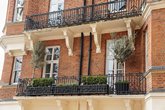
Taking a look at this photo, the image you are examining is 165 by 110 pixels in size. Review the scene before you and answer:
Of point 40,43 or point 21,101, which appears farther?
point 40,43

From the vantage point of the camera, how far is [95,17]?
50.2 ft

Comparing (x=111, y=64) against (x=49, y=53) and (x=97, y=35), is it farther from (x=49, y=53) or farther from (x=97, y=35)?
(x=49, y=53)

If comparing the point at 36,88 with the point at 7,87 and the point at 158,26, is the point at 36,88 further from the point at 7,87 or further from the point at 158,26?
the point at 158,26

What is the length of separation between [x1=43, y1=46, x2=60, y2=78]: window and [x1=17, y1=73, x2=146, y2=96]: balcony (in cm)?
104

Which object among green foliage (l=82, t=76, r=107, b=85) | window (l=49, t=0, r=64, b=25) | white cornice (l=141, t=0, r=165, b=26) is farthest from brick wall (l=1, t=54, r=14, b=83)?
white cornice (l=141, t=0, r=165, b=26)

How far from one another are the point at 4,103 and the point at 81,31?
565cm

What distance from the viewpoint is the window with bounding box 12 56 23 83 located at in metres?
17.6

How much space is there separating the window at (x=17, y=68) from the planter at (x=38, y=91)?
8.32 ft

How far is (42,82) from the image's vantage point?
15.2 m

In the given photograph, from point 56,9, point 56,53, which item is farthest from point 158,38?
point 56,9

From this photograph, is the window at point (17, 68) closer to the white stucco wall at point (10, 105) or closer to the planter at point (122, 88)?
the white stucco wall at point (10, 105)

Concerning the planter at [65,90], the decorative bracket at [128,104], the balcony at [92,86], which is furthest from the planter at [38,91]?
the decorative bracket at [128,104]

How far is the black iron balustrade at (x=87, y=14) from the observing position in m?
14.8

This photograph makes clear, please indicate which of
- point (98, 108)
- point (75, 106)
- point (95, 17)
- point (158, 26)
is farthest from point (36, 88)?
point (158, 26)
